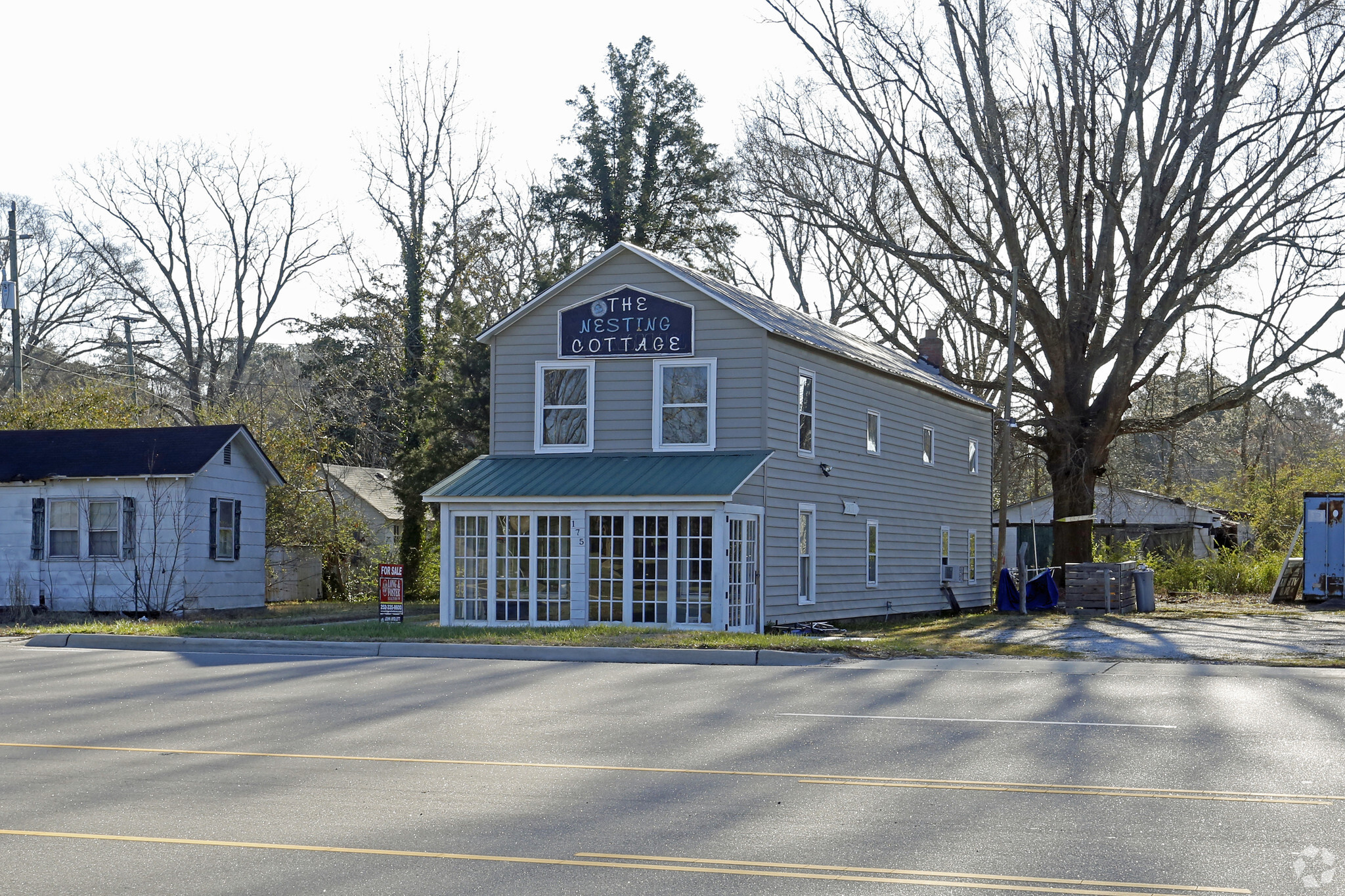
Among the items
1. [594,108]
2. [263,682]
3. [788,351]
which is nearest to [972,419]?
[788,351]

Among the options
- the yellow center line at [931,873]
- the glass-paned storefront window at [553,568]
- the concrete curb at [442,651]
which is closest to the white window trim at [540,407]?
the glass-paned storefront window at [553,568]

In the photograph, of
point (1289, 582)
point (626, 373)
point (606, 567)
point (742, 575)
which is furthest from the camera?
point (1289, 582)

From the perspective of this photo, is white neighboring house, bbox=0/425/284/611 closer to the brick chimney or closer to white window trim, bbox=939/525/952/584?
white window trim, bbox=939/525/952/584

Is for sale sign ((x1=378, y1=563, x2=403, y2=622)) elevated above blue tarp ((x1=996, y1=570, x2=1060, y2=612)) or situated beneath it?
elevated above

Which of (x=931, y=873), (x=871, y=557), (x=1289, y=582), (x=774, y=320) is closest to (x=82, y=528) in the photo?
(x=774, y=320)

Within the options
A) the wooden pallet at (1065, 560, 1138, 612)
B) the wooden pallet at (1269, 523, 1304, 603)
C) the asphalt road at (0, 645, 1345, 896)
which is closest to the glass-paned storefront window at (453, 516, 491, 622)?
the asphalt road at (0, 645, 1345, 896)

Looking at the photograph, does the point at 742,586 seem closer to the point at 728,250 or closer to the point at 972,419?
the point at 972,419

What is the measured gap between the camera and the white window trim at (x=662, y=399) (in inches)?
938

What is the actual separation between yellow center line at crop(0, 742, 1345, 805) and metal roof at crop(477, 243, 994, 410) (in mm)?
14723

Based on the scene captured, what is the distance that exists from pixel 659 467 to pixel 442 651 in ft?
21.7

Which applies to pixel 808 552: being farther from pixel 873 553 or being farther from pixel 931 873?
pixel 931 873

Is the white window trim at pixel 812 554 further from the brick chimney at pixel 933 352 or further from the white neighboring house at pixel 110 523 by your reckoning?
the brick chimney at pixel 933 352

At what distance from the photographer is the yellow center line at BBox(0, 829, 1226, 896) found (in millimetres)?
5953

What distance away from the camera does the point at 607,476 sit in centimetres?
2312
